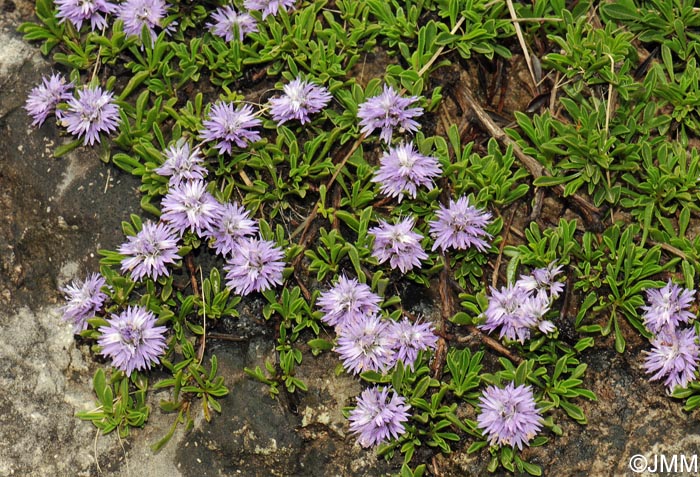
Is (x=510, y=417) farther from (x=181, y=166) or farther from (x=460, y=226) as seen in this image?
(x=181, y=166)

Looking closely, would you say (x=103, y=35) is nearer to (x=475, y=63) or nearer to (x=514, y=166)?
(x=475, y=63)

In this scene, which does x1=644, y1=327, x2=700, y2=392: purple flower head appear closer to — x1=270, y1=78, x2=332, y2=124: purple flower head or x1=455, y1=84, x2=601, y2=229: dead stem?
x1=455, y1=84, x2=601, y2=229: dead stem

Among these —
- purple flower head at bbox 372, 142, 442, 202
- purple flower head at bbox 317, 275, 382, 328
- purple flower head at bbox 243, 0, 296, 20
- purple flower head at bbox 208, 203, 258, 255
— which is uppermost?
purple flower head at bbox 243, 0, 296, 20

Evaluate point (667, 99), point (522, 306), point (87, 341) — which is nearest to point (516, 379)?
point (522, 306)

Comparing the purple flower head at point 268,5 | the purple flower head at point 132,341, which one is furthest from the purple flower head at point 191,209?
the purple flower head at point 268,5

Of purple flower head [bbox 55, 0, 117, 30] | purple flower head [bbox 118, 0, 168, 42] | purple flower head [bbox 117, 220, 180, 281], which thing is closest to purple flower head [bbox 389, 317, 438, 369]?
purple flower head [bbox 117, 220, 180, 281]

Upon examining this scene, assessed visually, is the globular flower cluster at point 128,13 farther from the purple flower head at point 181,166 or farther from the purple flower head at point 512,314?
the purple flower head at point 512,314

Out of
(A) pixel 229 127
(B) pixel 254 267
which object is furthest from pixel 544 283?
(A) pixel 229 127
